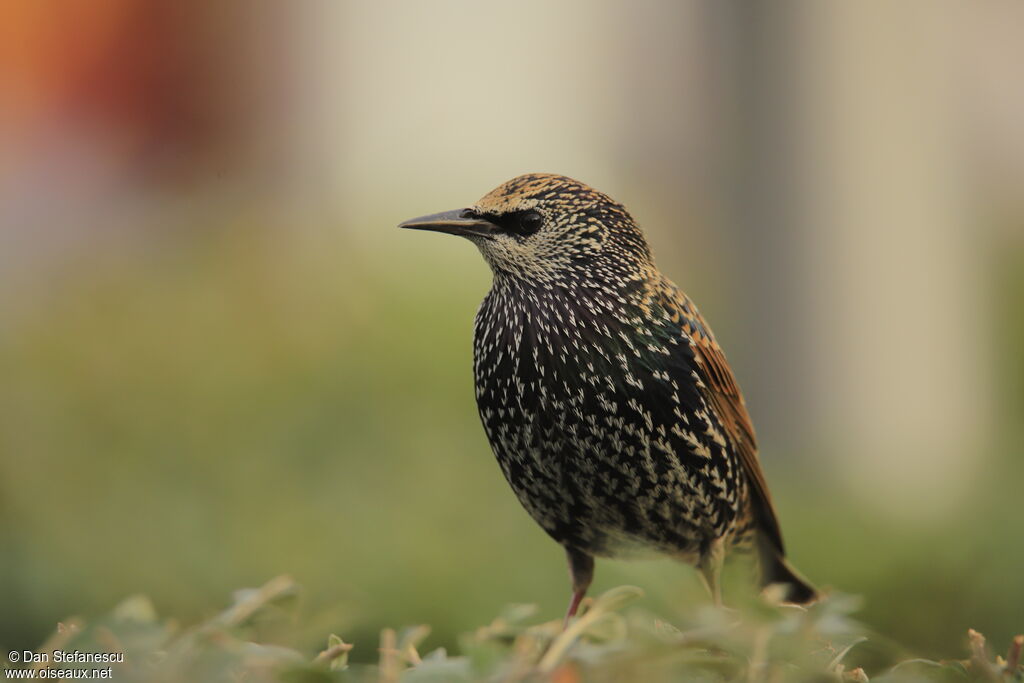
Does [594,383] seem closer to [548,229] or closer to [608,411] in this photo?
[608,411]

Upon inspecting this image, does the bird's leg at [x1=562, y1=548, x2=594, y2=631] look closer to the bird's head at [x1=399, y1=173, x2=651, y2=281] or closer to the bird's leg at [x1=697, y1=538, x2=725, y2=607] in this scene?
the bird's leg at [x1=697, y1=538, x2=725, y2=607]

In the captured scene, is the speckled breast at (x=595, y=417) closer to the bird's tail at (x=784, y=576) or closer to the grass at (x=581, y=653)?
the bird's tail at (x=784, y=576)

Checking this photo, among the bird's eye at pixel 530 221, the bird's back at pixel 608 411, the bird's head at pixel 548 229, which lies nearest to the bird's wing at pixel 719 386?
the bird's back at pixel 608 411

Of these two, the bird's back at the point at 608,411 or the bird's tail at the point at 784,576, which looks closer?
the bird's back at the point at 608,411

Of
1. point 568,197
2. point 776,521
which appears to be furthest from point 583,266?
point 776,521

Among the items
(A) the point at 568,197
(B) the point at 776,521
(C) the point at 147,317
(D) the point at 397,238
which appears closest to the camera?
(A) the point at 568,197

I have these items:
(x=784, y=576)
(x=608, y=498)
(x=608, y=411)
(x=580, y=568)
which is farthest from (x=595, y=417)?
(x=784, y=576)

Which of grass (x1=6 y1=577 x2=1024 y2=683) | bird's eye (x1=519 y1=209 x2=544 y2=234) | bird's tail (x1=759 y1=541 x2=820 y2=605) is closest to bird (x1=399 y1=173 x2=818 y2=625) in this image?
bird's eye (x1=519 y1=209 x2=544 y2=234)

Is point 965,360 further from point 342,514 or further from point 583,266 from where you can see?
point 583,266
